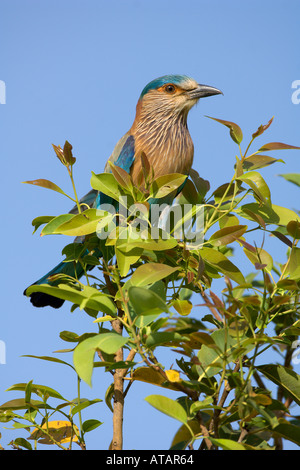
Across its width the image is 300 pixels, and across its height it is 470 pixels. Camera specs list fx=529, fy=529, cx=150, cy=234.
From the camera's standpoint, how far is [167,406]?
52.4 inches

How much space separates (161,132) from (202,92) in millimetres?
362

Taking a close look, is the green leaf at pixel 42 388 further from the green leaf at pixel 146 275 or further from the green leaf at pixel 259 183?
the green leaf at pixel 259 183

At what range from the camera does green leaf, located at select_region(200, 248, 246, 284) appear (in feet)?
5.33

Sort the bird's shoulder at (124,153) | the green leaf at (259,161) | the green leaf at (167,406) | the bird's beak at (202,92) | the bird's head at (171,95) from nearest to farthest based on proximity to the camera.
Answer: the green leaf at (167,406) → the green leaf at (259,161) → the bird's shoulder at (124,153) → the bird's beak at (202,92) → the bird's head at (171,95)

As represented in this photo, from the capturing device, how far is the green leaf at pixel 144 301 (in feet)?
4.11

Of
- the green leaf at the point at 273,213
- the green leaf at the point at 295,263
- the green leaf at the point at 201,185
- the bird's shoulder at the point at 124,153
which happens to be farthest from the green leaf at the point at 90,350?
the bird's shoulder at the point at 124,153

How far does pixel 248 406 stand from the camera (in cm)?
133

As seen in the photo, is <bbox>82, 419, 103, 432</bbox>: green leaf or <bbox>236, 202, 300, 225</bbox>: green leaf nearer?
<bbox>82, 419, 103, 432</bbox>: green leaf

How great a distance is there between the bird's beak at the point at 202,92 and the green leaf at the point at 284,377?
2135 millimetres

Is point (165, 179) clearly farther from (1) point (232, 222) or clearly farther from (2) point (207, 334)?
(2) point (207, 334)

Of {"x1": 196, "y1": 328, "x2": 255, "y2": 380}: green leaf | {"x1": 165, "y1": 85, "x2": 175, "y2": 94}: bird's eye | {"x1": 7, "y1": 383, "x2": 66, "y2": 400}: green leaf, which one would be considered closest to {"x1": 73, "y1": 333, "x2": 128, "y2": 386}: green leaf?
{"x1": 196, "y1": 328, "x2": 255, "y2": 380}: green leaf

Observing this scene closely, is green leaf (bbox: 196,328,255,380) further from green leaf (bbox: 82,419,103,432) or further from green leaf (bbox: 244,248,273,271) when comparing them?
green leaf (bbox: 82,419,103,432)

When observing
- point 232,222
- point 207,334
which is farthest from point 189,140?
point 207,334
